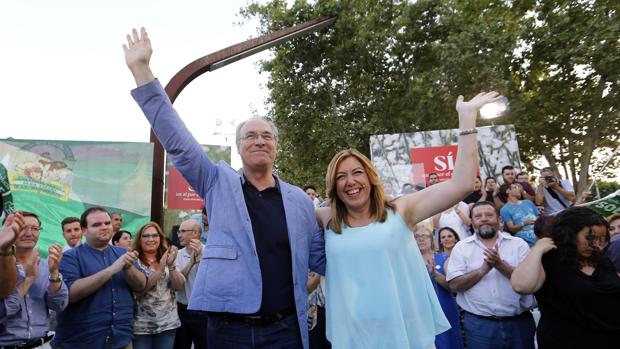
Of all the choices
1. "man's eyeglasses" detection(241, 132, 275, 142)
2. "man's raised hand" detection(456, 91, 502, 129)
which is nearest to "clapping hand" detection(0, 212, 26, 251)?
"man's eyeglasses" detection(241, 132, 275, 142)

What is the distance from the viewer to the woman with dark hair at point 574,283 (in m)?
2.93

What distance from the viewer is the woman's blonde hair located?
2.34 meters

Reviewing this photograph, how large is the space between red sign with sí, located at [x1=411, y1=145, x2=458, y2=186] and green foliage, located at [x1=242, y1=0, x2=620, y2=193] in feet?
12.6

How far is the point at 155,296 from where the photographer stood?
14.7 ft

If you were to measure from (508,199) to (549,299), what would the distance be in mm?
4225

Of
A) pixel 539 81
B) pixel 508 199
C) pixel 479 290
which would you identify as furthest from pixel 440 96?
pixel 479 290

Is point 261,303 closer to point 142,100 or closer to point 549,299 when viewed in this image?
point 142,100

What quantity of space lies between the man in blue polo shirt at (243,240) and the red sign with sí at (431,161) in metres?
8.69

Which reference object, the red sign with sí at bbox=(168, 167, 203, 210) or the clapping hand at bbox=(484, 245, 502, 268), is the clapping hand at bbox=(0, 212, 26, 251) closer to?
the clapping hand at bbox=(484, 245, 502, 268)

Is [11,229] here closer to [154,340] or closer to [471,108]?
[471,108]

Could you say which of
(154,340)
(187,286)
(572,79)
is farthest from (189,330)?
(572,79)

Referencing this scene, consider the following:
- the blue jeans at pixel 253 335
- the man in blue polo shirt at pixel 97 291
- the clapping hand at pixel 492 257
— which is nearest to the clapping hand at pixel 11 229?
the blue jeans at pixel 253 335

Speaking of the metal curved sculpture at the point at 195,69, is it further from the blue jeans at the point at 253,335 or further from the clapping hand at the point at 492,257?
the blue jeans at the point at 253,335

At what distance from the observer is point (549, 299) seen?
3.11 meters
